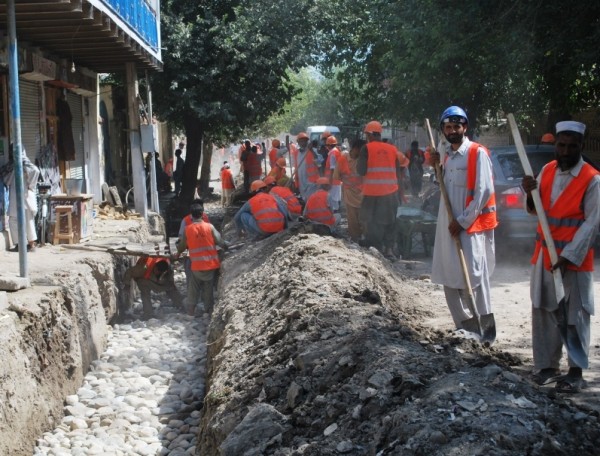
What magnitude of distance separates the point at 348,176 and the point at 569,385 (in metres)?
→ 7.97

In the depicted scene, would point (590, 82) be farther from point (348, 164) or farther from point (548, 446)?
point (548, 446)

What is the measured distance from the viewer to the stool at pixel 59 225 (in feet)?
39.6

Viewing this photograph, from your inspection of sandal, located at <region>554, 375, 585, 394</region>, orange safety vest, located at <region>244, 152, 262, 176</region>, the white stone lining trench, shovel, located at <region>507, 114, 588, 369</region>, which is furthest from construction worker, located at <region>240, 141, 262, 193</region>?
sandal, located at <region>554, 375, 585, 394</region>

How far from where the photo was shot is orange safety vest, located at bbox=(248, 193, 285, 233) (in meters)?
11.8

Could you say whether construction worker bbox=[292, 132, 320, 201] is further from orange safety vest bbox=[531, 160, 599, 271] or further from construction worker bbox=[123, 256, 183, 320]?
orange safety vest bbox=[531, 160, 599, 271]

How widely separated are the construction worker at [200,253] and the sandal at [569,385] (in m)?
6.29

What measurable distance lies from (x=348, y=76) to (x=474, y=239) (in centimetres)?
1616

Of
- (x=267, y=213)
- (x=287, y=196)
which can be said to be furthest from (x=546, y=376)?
(x=287, y=196)

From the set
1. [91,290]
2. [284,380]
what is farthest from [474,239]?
[91,290]

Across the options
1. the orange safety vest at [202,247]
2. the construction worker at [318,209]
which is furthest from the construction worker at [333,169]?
the orange safety vest at [202,247]

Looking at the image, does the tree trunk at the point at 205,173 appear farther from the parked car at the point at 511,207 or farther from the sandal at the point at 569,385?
the sandal at the point at 569,385

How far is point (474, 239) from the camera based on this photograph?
675 centimetres

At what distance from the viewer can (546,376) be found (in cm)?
592

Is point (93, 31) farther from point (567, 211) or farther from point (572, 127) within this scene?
point (567, 211)
